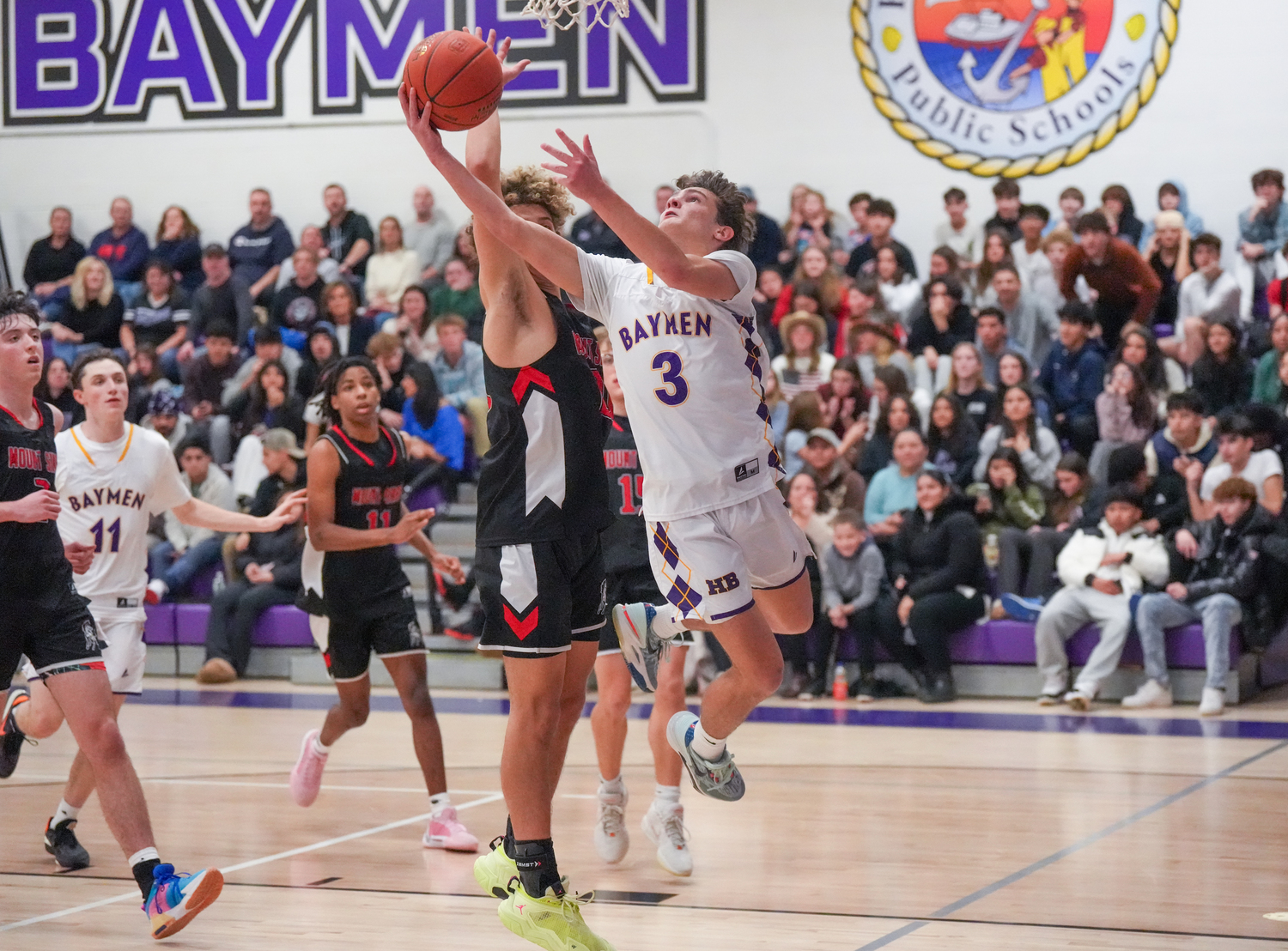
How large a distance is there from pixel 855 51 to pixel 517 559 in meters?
11.9

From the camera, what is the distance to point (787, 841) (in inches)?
229

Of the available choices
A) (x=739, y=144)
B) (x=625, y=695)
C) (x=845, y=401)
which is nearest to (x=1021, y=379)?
(x=845, y=401)

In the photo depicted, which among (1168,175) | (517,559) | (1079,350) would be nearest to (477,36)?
(517,559)

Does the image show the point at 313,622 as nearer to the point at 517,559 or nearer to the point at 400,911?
the point at 400,911

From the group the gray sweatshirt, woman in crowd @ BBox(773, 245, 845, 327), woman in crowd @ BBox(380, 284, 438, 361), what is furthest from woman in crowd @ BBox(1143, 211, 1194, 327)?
woman in crowd @ BBox(380, 284, 438, 361)

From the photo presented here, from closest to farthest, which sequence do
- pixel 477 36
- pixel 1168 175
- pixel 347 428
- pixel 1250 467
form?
pixel 477 36 → pixel 347 428 → pixel 1250 467 → pixel 1168 175

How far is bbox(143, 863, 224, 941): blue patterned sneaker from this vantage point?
4.41 metres

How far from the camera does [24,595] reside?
478 cm

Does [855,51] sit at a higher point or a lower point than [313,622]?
higher

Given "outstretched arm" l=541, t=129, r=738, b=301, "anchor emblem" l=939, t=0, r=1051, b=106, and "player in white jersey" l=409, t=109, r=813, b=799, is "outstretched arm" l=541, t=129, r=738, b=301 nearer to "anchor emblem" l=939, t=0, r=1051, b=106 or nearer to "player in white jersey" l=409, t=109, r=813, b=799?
"player in white jersey" l=409, t=109, r=813, b=799

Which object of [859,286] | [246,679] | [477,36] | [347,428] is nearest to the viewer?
[477,36]

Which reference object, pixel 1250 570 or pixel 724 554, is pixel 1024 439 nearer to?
pixel 1250 570

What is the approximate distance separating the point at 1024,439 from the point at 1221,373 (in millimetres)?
1682

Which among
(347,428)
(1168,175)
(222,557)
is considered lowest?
(222,557)
